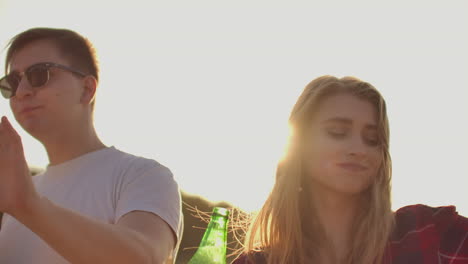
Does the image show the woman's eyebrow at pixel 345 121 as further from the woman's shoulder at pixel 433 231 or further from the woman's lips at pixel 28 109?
the woman's lips at pixel 28 109

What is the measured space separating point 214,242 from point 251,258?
1.79 ft

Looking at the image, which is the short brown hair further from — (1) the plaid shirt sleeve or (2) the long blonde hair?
(1) the plaid shirt sleeve

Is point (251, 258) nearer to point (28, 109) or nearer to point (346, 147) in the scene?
point (346, 147)

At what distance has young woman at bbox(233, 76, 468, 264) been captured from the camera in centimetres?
324

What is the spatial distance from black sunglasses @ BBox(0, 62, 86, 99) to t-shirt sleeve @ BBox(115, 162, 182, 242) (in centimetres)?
77

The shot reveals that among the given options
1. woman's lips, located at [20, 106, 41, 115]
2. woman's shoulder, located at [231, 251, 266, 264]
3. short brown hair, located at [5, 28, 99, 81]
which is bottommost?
woman's shoulder, located at [231, 251, 266, 264]

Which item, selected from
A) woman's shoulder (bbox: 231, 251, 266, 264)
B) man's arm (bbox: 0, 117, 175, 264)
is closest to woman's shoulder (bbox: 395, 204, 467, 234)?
woman's shoulder (bbox: 231, 251, 266, 264)

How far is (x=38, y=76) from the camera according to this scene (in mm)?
3232

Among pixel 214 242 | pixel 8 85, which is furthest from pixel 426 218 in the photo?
pixel 8 85

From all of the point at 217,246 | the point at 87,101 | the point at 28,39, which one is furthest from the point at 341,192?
the point at 28,39

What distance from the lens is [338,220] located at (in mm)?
3543

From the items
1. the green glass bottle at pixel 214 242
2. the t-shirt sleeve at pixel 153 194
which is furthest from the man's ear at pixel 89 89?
the green glass bottle at pixel 214 242

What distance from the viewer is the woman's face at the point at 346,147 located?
3283mm

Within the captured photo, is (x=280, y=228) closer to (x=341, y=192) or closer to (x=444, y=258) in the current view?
(x=341, y=192)
